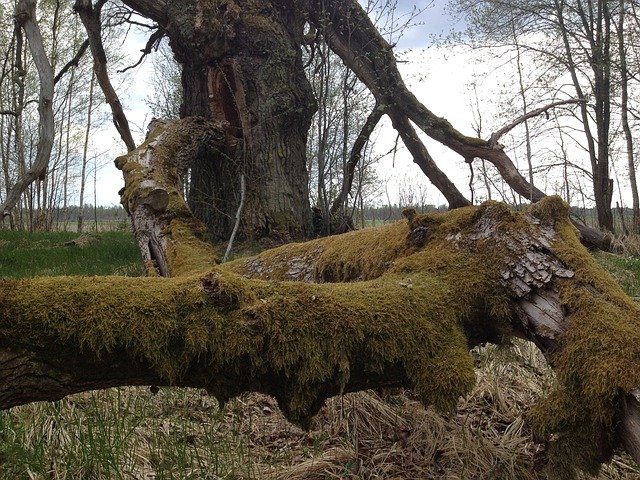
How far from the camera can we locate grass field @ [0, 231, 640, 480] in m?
2.49

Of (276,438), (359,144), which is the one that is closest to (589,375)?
(276,438)

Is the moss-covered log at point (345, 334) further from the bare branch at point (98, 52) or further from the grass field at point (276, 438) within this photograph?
the bare branch at point (98, 52)

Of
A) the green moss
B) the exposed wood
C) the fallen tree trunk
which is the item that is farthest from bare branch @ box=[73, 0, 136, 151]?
the green moss

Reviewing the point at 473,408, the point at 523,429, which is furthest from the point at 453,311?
the point at 473,408

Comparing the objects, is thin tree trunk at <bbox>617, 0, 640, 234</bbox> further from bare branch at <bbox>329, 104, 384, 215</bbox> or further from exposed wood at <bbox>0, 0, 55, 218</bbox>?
exposed wood at <bbox>0, 0, 55, 218</bbox>

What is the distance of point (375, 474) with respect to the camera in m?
2.63

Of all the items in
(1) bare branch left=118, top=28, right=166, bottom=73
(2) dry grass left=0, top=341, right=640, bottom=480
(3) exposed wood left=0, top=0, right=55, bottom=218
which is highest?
(1) bare branch left=118, top=28, right=166, bottom=73

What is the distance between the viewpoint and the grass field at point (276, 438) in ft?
8.16

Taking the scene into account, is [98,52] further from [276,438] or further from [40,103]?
[276,438]

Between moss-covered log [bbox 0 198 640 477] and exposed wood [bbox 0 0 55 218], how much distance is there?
3.22 m

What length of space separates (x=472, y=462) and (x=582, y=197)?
16316 millimetres

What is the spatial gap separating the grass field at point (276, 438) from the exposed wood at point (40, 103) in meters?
2.24

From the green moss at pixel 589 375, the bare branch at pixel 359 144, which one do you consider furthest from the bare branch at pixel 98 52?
the green moss at pixel 589 375

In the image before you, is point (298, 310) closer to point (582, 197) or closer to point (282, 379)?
point (282, 379)
